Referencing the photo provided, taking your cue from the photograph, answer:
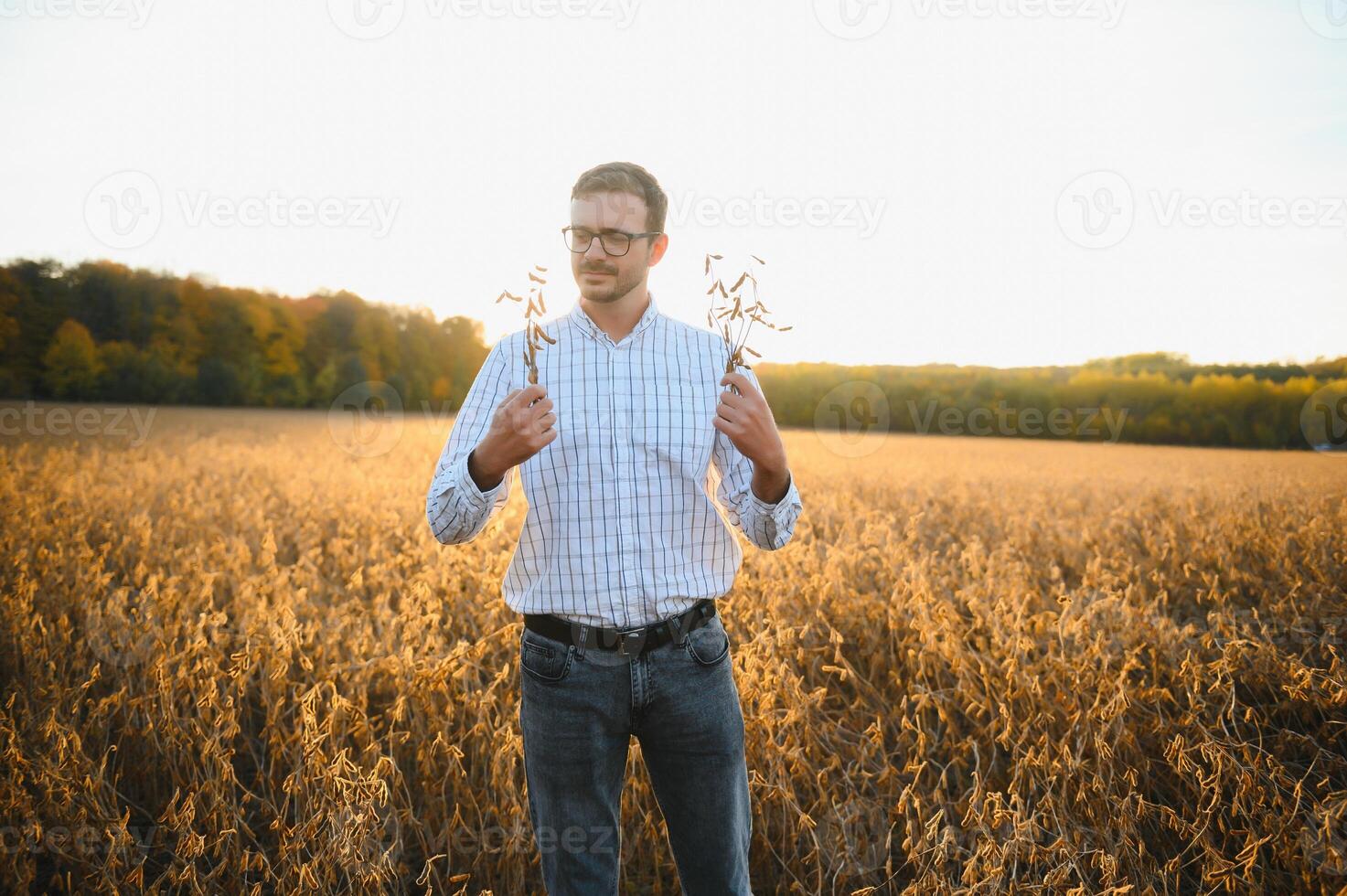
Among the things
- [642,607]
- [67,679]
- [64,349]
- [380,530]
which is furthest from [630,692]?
[64,349]

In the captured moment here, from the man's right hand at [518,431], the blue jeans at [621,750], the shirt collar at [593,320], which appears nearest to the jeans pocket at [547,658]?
the blue jeans at [621,750]

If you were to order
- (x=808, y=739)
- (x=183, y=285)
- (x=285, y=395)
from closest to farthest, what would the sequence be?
(x=808, y=739) → (x=183, y=285) → (x=285, y=395)

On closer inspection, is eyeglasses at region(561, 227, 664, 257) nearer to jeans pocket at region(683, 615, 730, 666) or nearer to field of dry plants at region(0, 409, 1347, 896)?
jeans pocket at region(683, 615, 730, 666)

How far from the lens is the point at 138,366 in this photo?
1318 inches

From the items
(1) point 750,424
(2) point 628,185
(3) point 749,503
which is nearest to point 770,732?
(3) point 749,503

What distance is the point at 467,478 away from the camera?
5.49 ft

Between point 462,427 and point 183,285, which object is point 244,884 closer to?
point 462,427

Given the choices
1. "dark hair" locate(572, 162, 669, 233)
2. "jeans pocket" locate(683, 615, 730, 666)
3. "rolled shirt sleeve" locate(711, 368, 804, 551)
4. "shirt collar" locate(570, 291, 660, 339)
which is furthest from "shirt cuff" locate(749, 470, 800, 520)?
"dark hair" locate(572, 162, 669, 233)

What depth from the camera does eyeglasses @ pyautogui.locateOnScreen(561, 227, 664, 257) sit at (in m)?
1.78

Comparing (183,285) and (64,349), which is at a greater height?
(183,285)

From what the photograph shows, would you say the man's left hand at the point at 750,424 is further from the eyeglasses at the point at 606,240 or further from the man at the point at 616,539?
the eyeglasses at the point at 606,240

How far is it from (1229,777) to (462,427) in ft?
10.4

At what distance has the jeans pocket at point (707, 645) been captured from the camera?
5.81 ft

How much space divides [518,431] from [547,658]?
23.3 inches
